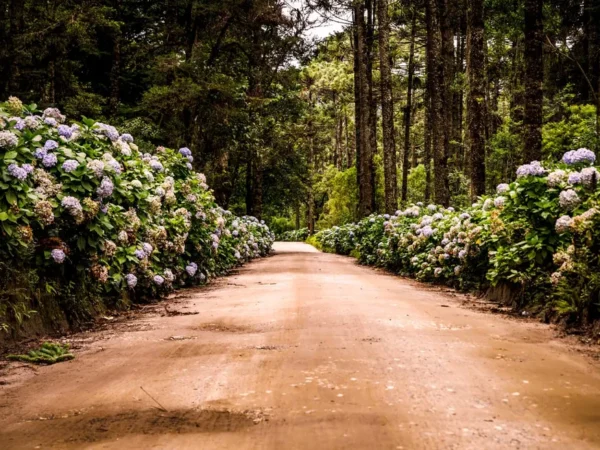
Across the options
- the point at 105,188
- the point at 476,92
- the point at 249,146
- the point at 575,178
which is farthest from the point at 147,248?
the point at 249,146

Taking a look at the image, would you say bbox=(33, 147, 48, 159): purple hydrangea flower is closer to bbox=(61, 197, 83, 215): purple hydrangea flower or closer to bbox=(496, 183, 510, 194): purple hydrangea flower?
bbox=(61, 197, 83, 215): purple hydrangea flower

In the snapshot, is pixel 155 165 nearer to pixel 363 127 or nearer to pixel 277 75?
pixel 363 127

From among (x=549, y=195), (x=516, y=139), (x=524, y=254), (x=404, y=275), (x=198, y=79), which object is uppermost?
(x=198, y=79)

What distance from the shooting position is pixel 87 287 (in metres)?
7.20

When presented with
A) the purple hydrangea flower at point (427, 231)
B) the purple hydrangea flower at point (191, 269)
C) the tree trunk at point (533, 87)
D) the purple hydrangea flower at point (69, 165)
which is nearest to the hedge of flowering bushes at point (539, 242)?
the purple hydrangea flower at point (427, 231)

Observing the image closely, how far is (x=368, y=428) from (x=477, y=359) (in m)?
1.90

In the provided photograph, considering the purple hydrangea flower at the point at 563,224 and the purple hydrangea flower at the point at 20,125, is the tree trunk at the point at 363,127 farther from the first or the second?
the purple hydrangea flower at the point at 20,125

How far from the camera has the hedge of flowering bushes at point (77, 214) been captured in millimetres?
5727

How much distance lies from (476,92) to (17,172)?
10279 mm

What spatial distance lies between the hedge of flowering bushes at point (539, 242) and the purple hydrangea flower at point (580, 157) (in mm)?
11

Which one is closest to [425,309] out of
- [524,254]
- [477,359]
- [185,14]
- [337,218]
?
[524,254]

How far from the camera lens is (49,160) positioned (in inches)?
254

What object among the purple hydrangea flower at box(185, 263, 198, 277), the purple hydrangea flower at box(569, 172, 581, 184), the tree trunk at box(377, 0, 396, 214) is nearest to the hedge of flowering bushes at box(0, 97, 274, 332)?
the purple hydrangea flower at box(185, 263, 198, 277)

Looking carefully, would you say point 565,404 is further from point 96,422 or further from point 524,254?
point 524,254
